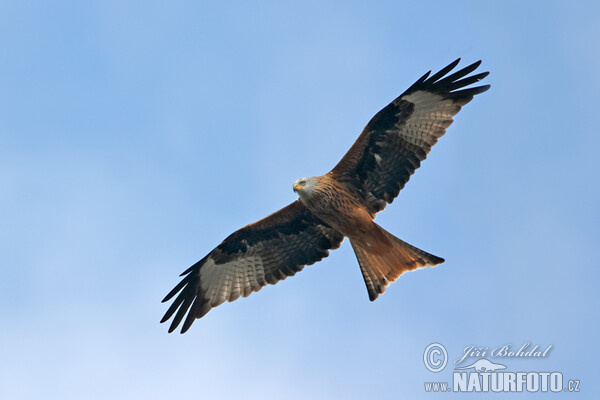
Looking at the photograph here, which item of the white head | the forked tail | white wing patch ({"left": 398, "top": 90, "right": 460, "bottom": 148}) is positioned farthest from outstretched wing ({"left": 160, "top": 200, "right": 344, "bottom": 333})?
white wing patch ({"left": 398, "top": 90, "right": 460, "bottom": 148})

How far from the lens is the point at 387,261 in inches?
432

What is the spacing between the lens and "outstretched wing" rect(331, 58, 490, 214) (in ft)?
34.7

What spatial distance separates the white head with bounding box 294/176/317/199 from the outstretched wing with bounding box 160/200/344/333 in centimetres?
89

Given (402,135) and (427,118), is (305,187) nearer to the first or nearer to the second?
(402,135)

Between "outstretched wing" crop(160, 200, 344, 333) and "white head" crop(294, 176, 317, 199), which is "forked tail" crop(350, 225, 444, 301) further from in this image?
"white head" crop(294, 176, 317, 199)

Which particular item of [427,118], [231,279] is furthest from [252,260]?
[427,118]

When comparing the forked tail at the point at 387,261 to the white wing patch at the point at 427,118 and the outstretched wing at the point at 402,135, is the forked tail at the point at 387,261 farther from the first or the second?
the white wing patch at the point at 427,118

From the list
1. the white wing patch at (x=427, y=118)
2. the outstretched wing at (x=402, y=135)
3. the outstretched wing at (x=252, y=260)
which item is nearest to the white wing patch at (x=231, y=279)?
the outstretched wing at (x=252, y=260)

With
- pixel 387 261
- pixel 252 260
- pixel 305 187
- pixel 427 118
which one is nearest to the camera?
pixel 305 187

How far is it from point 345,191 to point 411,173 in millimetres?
956

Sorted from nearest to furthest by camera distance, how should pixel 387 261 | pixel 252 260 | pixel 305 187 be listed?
1. pixel 305 187
2. pixel 387 261
3. pixel 252 260

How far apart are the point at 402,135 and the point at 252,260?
9.98ft

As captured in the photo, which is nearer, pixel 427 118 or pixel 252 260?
pixel 427 118

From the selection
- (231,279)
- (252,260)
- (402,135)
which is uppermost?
(402,135)
